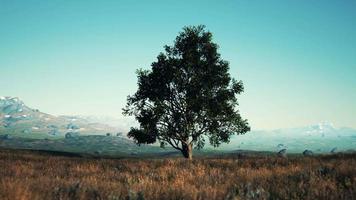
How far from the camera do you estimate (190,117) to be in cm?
5128

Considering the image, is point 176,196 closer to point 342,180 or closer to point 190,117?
point 342,180

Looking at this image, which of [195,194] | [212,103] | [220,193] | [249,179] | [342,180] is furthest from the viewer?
[212,103]

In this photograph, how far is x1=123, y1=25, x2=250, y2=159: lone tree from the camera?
50.1 metres

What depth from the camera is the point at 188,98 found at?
4959 cm

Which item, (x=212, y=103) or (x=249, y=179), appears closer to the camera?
(x=249, y=179)

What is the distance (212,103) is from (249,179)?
3956 centimetres

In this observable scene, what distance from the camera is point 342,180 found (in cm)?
973

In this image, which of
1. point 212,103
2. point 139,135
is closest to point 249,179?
point 212,103

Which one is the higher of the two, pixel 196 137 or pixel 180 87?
pixel 180 87

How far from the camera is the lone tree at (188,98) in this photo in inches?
1973

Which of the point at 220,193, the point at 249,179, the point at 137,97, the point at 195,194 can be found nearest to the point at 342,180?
the point at 249,179

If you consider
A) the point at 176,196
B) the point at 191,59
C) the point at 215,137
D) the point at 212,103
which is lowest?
the point at 176,196

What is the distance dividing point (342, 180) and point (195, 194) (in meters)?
4.53

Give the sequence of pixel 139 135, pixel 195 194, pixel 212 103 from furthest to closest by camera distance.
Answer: pixel 139 135 < pixel 212 103 < pixel 195 194
